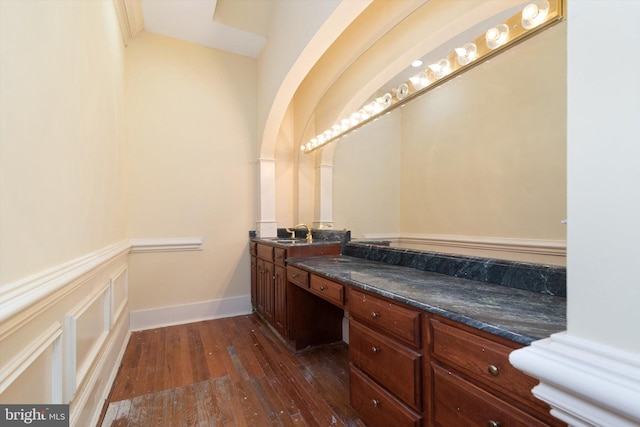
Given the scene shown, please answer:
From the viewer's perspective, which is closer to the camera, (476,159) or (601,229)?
(601,229)

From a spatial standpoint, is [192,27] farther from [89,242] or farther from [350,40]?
[89,242]

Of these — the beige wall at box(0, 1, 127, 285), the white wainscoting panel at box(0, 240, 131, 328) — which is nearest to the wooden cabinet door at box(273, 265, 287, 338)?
the beige wall at box(0, 1, 127, 285)

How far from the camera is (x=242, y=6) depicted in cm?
292

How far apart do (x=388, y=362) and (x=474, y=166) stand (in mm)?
2290

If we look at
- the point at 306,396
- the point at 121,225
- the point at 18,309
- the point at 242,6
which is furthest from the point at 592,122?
the point at 242,6

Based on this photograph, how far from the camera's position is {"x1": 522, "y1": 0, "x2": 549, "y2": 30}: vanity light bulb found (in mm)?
1169

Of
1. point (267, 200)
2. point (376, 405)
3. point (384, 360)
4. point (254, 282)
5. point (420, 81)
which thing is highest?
point (420, 81)

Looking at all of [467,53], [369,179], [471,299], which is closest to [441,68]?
[467,53]

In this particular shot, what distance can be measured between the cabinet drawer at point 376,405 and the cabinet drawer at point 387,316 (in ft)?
0.94

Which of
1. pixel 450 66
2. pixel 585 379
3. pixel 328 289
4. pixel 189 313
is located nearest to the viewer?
pixel 585 379

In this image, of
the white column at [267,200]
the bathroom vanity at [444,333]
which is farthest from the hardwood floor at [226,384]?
the white column at [267,200]

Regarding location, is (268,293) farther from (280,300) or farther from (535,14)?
(535,14)

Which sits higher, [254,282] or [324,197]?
[324,197]

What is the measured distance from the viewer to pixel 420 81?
1752mm
